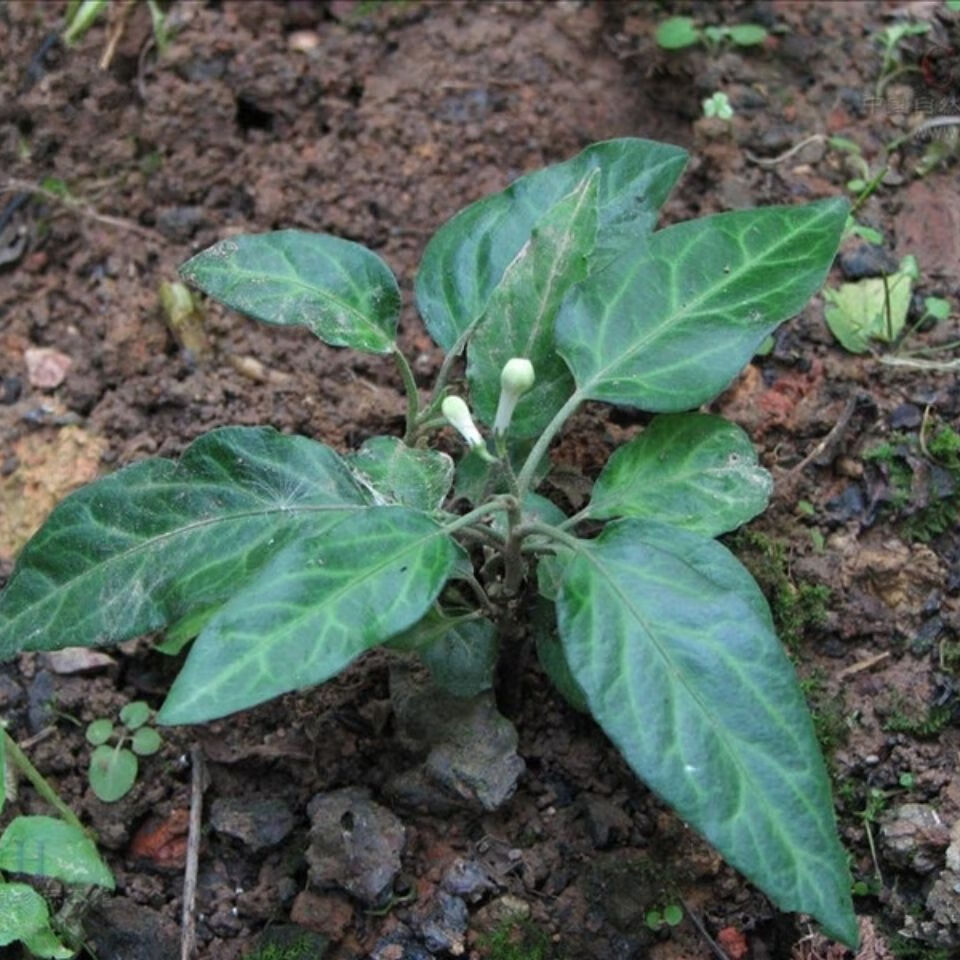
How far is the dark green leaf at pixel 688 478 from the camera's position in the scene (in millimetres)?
1771

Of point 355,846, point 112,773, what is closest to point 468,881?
point 355,846

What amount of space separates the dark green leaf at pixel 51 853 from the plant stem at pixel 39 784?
0.07 meters

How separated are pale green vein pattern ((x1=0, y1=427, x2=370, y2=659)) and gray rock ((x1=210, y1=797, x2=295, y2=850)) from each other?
394mm

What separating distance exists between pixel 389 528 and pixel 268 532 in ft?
0.78

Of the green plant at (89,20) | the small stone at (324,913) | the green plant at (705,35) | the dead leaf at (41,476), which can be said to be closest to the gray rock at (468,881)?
the small stone at (324,913)

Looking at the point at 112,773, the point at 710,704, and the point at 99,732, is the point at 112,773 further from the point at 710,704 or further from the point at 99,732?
the point at 710,704

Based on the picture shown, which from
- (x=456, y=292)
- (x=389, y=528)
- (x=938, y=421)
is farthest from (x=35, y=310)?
(x=938, y=421)

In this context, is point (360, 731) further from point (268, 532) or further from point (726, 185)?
point (726, 185)

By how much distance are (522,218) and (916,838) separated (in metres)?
1.09

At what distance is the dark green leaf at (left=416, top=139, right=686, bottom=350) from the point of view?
1.95 metres

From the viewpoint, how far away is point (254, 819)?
77.0 inches

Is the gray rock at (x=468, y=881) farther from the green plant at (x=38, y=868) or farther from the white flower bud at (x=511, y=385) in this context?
the white flower bud at (x=511, y=385)

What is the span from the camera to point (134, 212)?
2.70 meters

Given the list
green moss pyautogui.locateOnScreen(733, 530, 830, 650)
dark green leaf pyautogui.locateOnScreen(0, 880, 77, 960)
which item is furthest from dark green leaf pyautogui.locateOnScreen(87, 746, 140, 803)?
green moss pyautogui.locateOnScreen(733, 530, 830, 650)
